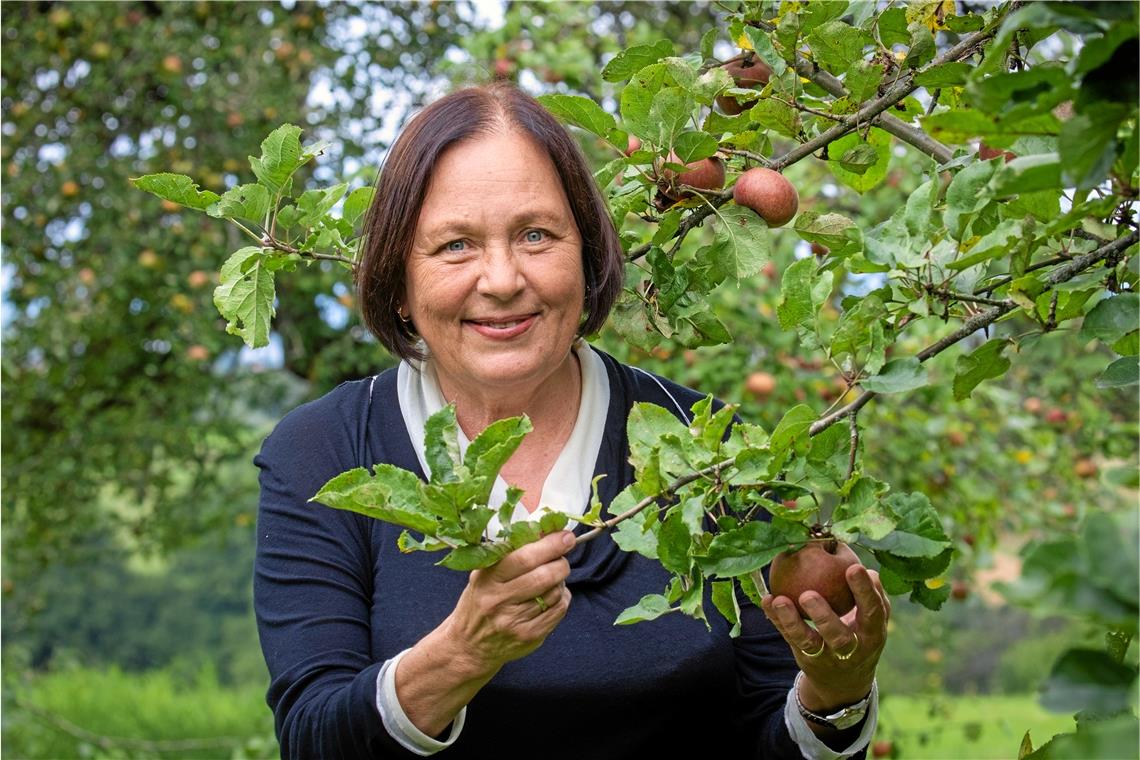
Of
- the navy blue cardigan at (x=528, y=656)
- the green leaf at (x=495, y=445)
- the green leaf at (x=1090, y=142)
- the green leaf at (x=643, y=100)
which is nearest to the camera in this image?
the green leaf at (x=1090, y=142)

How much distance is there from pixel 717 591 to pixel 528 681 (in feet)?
1.12

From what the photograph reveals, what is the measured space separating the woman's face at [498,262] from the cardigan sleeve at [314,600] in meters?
0.21

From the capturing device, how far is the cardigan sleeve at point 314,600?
1312 mm

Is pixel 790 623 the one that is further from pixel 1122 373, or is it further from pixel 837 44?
pixel 837 44

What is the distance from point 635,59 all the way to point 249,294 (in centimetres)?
47

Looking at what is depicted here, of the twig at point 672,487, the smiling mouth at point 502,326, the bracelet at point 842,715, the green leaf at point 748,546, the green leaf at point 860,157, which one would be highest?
the green leaf at point 860,157

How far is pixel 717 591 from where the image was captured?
1.18m

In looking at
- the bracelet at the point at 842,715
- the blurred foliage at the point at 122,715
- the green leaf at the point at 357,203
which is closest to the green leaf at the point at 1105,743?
the bracelet at the point at 842,715

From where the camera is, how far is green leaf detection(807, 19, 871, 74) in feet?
4.06

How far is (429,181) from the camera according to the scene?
4.76 ft

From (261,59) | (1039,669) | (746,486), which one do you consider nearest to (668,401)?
(746,486)

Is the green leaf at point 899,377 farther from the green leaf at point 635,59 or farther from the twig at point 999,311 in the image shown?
the green leaf at point 635,59

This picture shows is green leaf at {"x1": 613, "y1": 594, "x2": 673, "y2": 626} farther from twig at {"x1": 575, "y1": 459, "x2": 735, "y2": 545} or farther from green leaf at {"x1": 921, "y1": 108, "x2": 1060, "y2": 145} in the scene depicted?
green leaf at {"x1": 921, "y1": 108, "x2": 1060, "y2": 145}

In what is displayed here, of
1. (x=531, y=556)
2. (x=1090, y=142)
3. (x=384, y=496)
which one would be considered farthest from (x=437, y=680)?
(x=1090, y=142)
